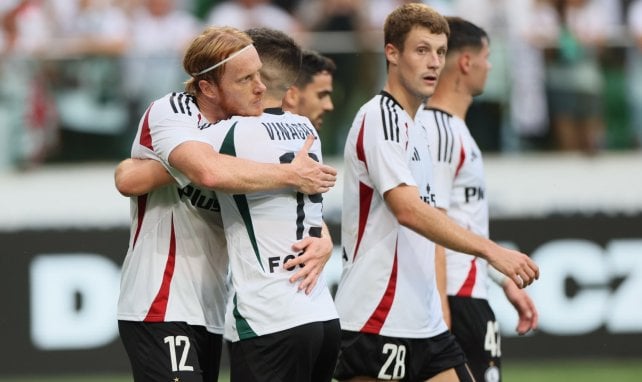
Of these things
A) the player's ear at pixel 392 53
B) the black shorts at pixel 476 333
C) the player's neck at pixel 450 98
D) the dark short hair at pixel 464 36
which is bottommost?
the black shorts at pixel 476 333

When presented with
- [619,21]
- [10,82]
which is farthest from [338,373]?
[619,21]

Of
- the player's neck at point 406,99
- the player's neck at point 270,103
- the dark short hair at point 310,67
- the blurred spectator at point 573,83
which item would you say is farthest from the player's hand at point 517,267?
the blurred spectator at point 573,83

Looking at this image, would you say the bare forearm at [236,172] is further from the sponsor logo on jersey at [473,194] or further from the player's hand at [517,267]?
the sponsor logo on jersey at [473,194]

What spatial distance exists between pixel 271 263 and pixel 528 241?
287 inches

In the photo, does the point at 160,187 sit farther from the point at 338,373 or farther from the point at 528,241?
the point at 528,241

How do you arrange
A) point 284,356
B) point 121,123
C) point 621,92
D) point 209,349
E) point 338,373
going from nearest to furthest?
point 284,356
point 209,349
point 338,373
point 121,123
point 621,92

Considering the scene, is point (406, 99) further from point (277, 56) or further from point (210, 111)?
point (210, 111)

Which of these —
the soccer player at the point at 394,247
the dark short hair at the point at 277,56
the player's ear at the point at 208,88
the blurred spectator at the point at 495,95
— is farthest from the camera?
the blurred spectator at the point at 495,95

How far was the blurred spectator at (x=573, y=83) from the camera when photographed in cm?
1373

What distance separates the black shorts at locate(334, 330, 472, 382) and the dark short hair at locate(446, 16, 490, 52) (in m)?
2.09

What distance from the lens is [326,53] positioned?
13461 millimetres

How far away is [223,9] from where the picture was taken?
47.0 feet

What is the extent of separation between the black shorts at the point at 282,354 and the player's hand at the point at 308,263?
205 millimetres

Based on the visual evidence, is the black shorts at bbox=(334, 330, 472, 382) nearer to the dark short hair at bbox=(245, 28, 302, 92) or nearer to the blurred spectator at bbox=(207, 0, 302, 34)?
the dark short hair at bbox=(245, 28, 302, 92)
